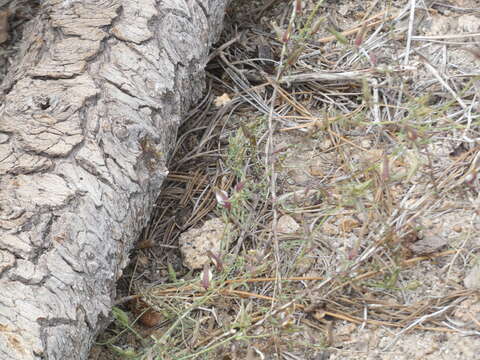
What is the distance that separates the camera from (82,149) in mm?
1715

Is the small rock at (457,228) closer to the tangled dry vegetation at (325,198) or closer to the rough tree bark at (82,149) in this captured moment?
the tangled dry vegetation at (325,198)

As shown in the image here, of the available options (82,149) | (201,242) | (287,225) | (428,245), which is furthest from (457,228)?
(82,149)

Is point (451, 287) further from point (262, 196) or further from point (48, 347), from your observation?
point (48, 347)

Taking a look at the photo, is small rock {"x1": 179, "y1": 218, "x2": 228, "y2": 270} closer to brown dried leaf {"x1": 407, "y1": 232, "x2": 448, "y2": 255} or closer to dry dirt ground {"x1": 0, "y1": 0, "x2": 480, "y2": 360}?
dry dirt ground {"x1": 0, "y1": 0, "x2": 480, "y2": 360}

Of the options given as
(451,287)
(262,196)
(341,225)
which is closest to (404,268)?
(451,287)

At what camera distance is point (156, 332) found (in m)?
1.84

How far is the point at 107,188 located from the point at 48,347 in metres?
0.46

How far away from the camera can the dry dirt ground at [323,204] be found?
5.43 ft

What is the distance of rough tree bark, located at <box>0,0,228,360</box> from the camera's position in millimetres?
1545

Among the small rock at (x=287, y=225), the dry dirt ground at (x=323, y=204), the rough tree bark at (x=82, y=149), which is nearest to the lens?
the rough tree bark at (x=82, y=149)

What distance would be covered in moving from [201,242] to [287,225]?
287 millimetres

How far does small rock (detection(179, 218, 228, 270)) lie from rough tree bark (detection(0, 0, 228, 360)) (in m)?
0.18

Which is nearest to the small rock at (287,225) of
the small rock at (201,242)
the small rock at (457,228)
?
the small rock at (201,242)

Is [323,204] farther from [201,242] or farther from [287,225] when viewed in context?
[201,242]
